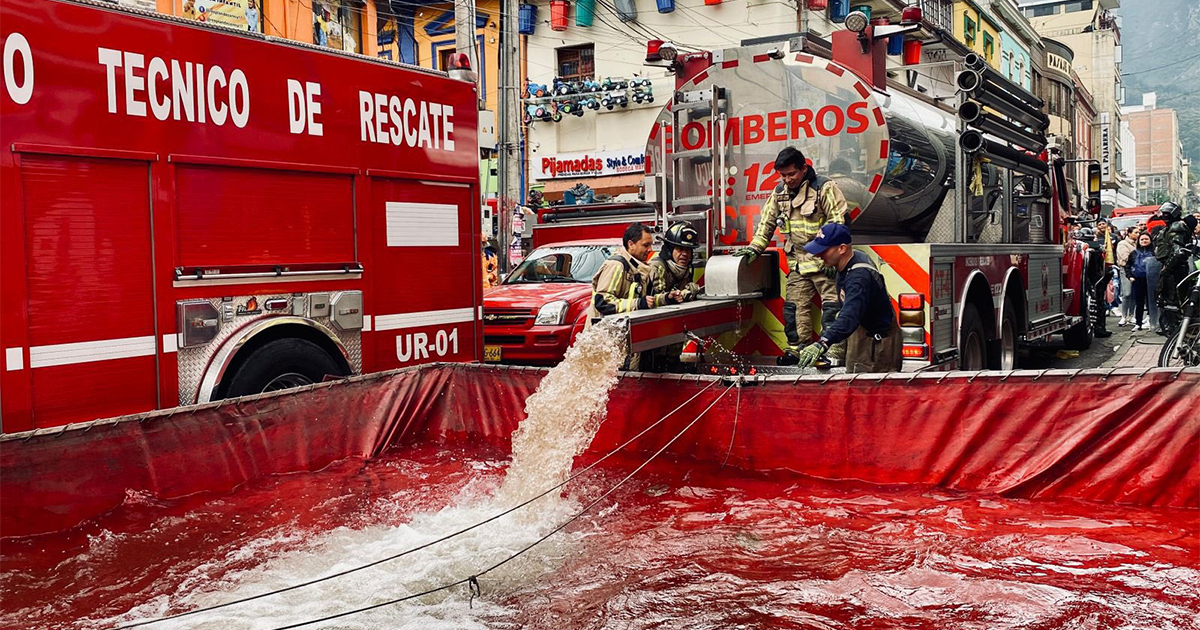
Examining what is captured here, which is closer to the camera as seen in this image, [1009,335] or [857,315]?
[857,315]

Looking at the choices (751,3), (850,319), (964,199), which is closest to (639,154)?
(751,3)

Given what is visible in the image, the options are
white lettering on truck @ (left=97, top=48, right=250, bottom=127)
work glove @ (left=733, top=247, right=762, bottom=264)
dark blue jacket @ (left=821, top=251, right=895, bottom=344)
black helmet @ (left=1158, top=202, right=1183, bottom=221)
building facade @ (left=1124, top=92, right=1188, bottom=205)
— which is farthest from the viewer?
building facade @ (left=1124, top=92, right=1188, bottom=205)

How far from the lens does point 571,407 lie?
6.40m

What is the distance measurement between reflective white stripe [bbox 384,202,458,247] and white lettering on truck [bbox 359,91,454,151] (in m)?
0.53

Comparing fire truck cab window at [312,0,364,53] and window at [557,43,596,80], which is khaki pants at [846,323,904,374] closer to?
fire truck cab window at [312,0,364,53]

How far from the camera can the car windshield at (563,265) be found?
39.4 ft

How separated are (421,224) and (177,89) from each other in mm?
2405

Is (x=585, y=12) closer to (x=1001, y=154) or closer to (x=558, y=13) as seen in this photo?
(x=558, y=13)

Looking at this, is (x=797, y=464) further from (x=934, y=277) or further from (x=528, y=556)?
(x=934, y=277)

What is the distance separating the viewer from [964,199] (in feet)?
30.7

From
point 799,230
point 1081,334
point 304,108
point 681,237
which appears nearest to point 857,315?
point 799,230

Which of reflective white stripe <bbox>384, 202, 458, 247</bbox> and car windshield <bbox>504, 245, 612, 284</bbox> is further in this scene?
car windshield <bbox>504, 245, 612, 284</bbox>

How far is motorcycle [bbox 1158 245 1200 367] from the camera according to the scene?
30.4ft

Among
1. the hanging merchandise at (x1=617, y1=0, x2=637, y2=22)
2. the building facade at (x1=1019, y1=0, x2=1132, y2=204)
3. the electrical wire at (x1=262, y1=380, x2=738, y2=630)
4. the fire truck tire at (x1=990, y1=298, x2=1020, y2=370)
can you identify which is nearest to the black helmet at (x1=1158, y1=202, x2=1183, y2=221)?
the fire truck tire at (x1=990, y1=298, x2=1020, y2=370)
